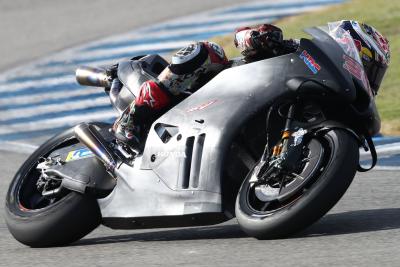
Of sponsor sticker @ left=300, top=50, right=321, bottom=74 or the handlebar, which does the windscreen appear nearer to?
sponsor sticker @ left=300, top=50, right=321, bottom=74

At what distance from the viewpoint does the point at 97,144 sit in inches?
255

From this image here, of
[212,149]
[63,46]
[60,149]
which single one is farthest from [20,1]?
[212,149]

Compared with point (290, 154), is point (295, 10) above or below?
below

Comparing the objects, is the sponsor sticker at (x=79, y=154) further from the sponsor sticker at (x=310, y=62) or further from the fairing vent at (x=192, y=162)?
the sponsor sticker at (x=310, y=62)

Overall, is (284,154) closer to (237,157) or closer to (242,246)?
(237,157)


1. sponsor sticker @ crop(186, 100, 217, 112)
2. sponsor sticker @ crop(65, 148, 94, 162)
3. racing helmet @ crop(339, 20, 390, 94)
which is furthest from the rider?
sponsor sticker @ crop(65, 148, 94, 162)

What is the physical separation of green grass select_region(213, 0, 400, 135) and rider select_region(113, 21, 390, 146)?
471 cm

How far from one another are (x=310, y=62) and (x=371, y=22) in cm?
840

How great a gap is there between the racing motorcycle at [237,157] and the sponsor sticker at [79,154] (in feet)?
0.12

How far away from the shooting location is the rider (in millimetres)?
5914

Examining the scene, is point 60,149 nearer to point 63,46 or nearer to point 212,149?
point 212,149

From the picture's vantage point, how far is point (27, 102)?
1233 cm

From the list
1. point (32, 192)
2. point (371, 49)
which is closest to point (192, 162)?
point (371, 49)

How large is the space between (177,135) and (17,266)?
1.10 metres
